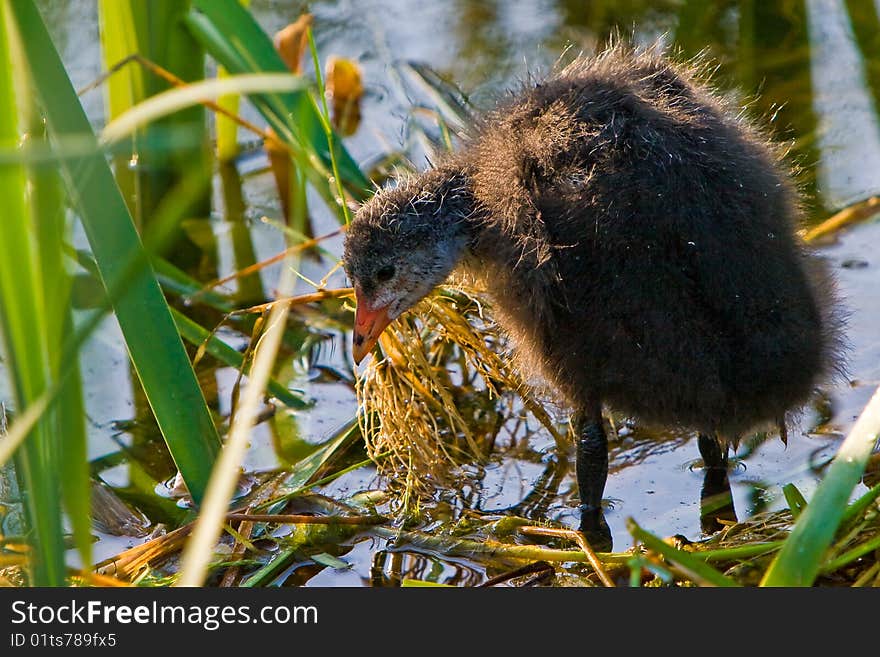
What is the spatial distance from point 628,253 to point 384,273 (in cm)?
68

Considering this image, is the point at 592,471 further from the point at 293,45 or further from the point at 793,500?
the point at 293,45

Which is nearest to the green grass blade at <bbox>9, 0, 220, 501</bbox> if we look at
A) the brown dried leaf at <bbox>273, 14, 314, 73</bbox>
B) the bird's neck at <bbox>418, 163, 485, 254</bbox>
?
the bird's neck at <bbox>418, 163, 485, 254</bbox>

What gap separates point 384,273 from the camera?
3113mm

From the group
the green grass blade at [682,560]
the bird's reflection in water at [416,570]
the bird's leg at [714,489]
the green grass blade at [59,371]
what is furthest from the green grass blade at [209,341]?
the green grass blade at [682,560]

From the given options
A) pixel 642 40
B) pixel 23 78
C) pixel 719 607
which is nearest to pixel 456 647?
pixel 719 607

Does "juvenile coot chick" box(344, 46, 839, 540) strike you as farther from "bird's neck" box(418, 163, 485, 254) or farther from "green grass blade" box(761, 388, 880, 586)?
"green grass blade" box(761, 388, 880, 586)

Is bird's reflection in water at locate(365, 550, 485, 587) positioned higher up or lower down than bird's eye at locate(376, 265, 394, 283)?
lower down

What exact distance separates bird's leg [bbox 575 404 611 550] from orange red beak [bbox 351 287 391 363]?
0.58 metres

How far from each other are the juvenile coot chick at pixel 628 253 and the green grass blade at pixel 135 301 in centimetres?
55

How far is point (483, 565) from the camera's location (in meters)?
2.97

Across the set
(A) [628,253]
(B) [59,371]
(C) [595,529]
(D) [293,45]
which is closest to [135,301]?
(B) [59,371]

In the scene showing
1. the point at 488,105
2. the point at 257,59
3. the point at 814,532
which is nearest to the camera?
the point at 814,532

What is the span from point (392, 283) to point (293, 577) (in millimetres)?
802

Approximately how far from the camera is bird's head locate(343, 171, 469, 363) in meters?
3.07
